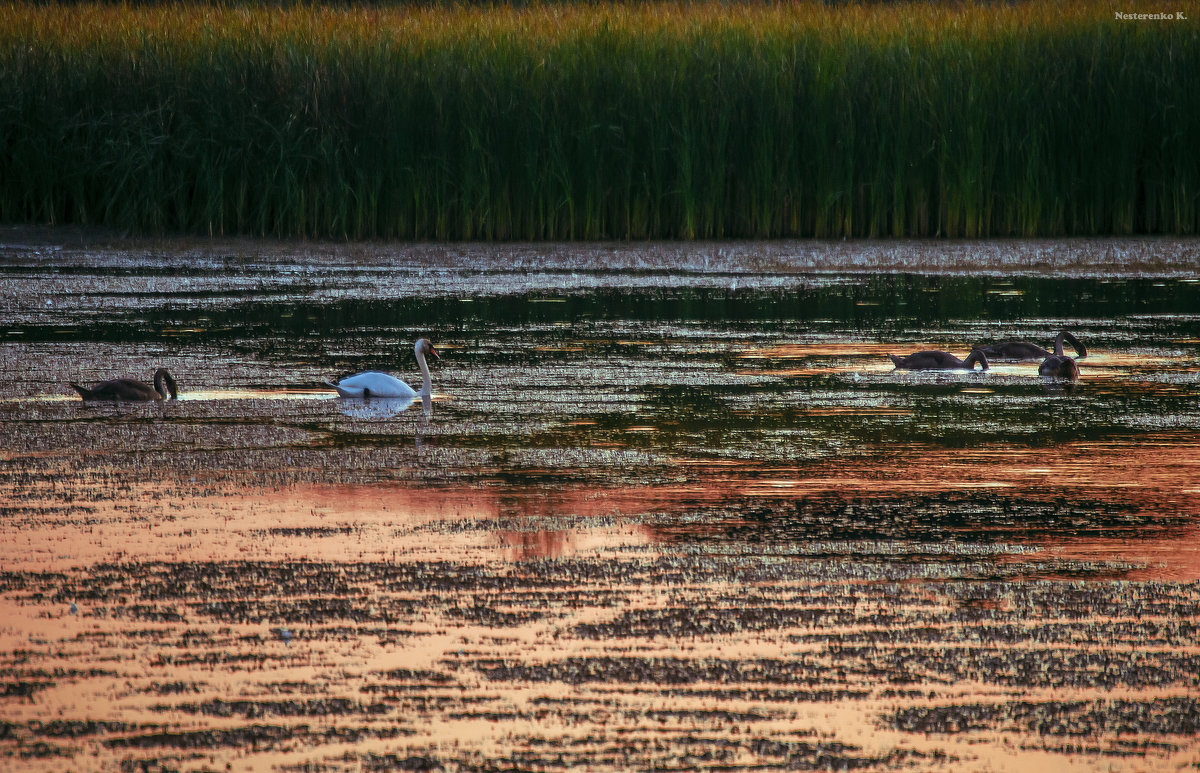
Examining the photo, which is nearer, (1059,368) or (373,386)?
(373,386)

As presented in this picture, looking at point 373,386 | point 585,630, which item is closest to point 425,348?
point 373,386

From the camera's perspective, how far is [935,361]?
9.62 m

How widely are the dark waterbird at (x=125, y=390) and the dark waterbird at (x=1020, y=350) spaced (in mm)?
4682

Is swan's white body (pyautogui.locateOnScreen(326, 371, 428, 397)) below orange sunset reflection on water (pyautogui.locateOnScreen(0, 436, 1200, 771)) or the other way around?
the other way around

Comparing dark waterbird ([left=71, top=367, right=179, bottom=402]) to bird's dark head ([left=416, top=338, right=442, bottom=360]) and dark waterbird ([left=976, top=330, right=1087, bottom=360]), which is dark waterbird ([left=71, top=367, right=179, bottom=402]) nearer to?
bird's dark head ([left=416, top=338, right=442, bottom=360])

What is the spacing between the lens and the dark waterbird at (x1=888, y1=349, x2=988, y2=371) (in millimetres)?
9602

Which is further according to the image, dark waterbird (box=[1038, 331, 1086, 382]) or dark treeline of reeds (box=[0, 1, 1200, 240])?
dark treeline of reeds (box=[0, 1, 1200, 240])

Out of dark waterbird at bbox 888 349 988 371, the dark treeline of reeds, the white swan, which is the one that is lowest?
the white swan

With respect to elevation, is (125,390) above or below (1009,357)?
below

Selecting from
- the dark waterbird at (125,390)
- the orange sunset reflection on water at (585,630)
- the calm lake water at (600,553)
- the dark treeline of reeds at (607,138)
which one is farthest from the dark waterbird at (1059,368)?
the dark treeline of reeds at (607,138)

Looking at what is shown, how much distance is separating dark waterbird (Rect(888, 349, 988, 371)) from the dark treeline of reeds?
24.8 ft

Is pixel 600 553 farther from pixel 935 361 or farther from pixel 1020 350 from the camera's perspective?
pixel 1020 350

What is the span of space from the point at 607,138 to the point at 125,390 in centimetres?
929

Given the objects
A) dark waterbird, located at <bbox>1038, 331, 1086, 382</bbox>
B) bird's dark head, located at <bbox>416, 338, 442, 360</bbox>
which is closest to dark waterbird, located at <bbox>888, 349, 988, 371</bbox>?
dark waterbird, located at <bbox>1038, 331, 1086, 382</bbox>
